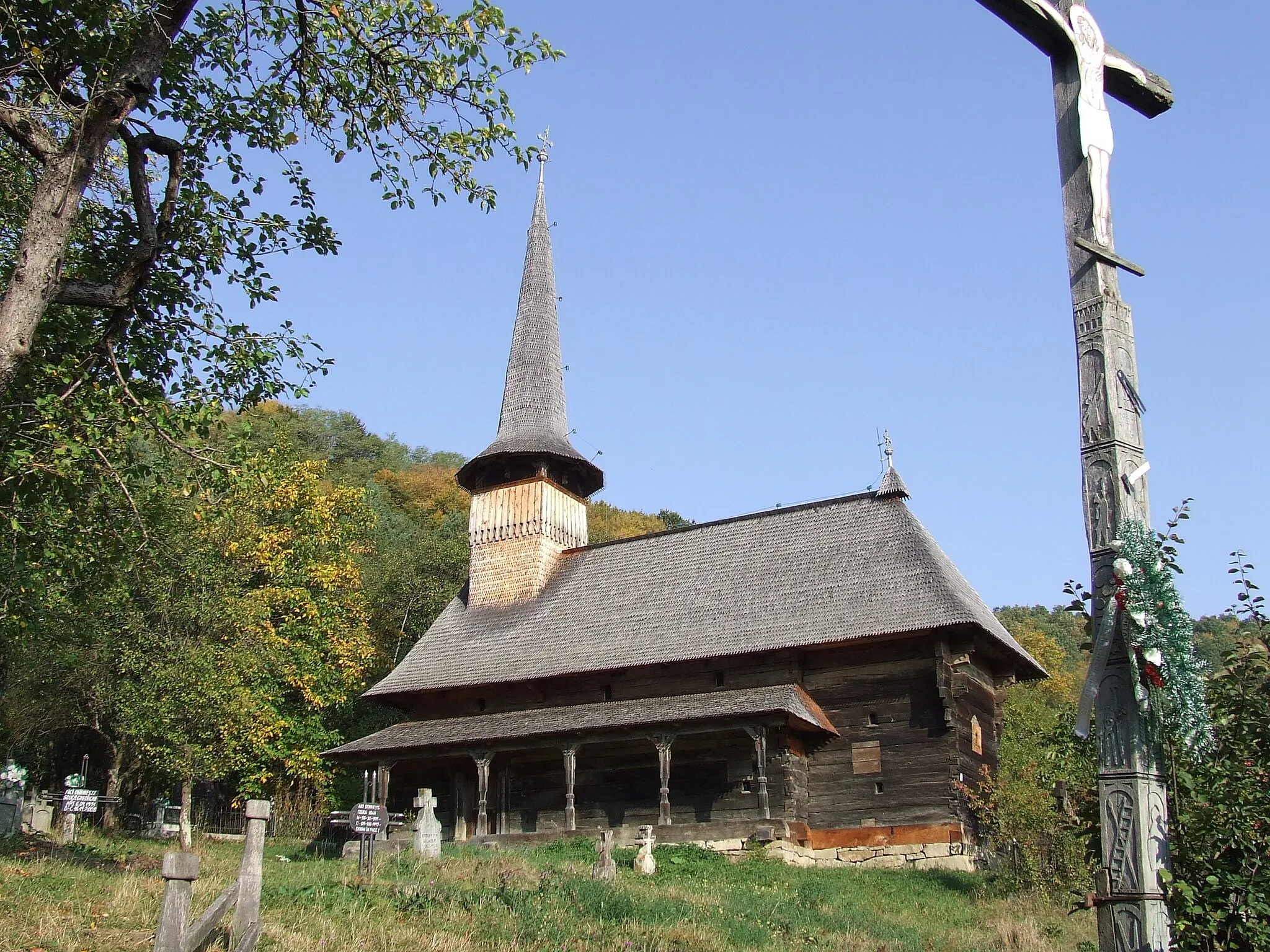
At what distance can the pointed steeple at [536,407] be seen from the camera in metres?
30.5

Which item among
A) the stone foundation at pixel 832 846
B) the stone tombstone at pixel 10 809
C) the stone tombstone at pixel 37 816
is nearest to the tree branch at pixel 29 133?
the stone tombstone at pixel 10 809

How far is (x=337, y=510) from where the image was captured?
33281 mm

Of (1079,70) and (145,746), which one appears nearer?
(1079,70)

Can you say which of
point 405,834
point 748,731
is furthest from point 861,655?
point 405,834

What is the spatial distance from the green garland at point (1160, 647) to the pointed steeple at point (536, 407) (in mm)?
25213

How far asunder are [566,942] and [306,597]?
73.4 ft

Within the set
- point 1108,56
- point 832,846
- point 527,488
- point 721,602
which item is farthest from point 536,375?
point 1108,56

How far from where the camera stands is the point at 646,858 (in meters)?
18.1

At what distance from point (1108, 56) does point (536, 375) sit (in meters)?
26.9

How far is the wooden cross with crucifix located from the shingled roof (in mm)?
15798

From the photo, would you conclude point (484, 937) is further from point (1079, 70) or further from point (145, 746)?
point (145, 746)

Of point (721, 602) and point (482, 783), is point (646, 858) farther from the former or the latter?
point (721, 602)

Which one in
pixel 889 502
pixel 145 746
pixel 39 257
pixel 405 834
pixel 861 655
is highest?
pixel 889 502

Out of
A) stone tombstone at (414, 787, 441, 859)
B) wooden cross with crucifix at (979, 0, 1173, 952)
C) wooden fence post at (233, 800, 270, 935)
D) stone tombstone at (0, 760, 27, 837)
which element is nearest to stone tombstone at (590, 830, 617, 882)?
stone tombstone at (414, 787, 441, 859)
